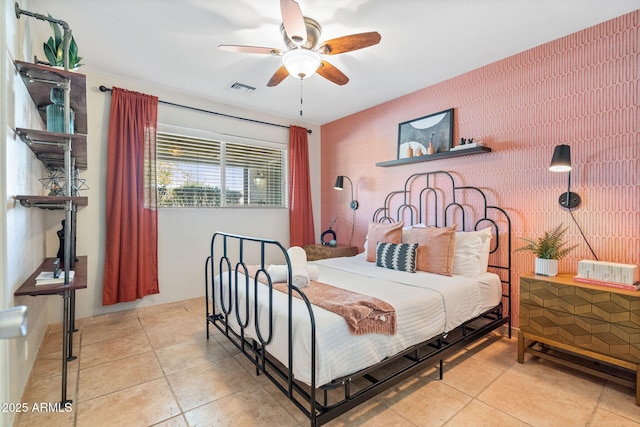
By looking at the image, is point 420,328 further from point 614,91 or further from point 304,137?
point 304,137

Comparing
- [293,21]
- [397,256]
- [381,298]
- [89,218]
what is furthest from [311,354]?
[89,218]

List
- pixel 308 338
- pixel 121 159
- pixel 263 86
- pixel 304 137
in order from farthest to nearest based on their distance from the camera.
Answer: pixel 304 137
pixel 263 86
pixel 121 159
pixel 308 338

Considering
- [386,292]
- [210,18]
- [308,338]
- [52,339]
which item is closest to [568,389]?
[386,292]

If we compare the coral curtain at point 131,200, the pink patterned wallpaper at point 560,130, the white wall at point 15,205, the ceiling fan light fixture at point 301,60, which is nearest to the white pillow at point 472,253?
the pink patterned wallpaper at point 560,130

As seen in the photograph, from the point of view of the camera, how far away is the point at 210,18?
2234 millimetres

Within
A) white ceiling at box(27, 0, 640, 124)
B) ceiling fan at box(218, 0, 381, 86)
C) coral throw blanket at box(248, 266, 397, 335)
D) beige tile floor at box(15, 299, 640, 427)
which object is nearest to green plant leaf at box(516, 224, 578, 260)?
beige tile floor at box(15, 299, 640, 427)

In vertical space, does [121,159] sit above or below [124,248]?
above

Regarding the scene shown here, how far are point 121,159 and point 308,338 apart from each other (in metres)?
2.95

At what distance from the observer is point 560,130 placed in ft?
8.22

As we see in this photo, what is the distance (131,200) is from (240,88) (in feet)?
5.85

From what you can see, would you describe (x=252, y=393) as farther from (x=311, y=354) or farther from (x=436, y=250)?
(x=436, y=250)

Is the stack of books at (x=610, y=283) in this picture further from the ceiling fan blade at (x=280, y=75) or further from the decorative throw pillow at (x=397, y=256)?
the ceiling fan blade at (x=280, y=75)

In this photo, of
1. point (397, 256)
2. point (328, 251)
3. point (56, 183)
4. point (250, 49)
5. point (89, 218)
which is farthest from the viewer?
point (328, 251)

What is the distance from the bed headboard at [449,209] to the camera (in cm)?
289
